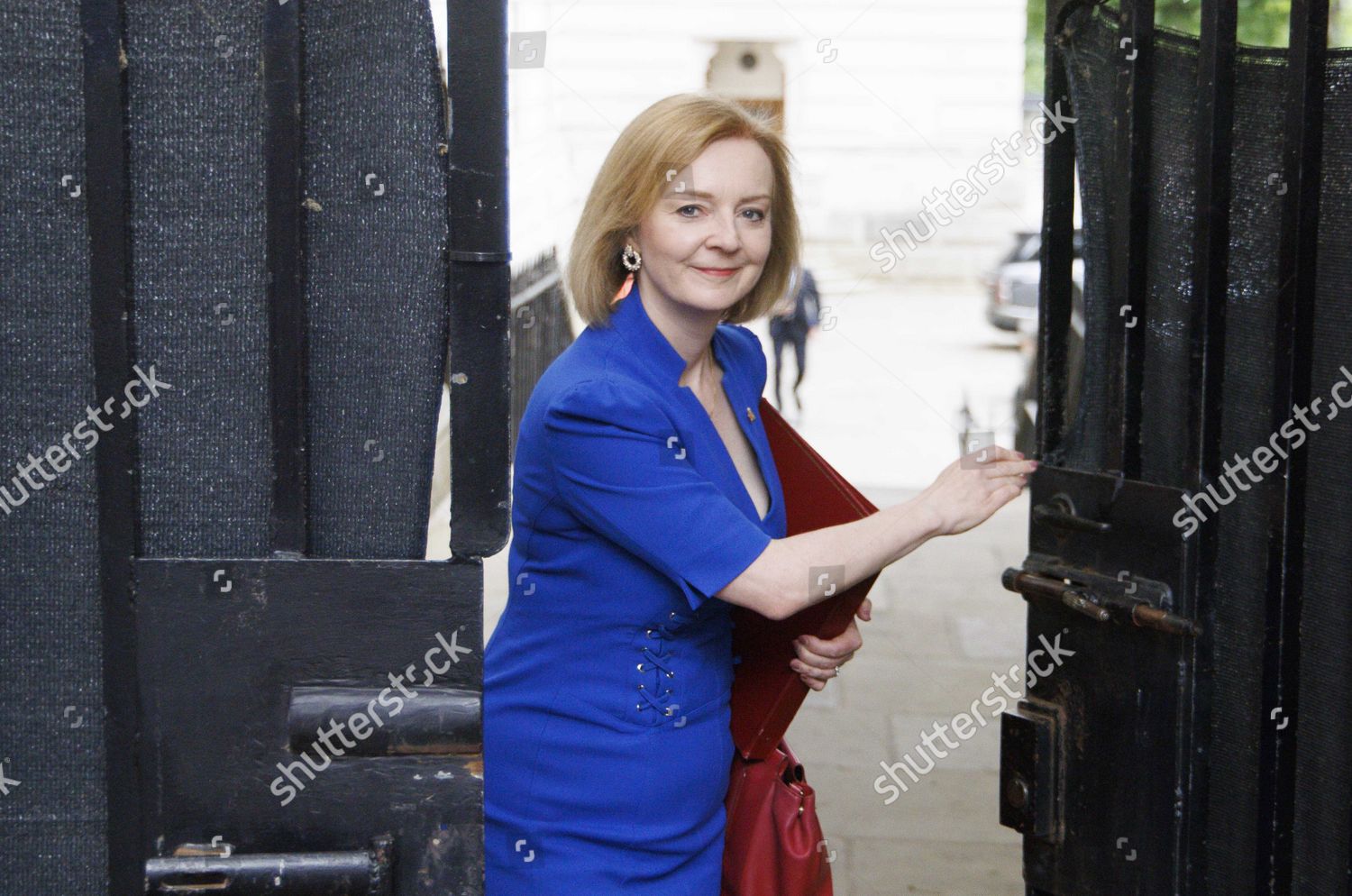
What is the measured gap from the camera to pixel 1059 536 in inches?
120

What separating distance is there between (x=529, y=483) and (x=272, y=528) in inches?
28.6

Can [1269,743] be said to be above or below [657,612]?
below

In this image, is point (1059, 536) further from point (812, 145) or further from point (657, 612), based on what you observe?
point (812, 145)

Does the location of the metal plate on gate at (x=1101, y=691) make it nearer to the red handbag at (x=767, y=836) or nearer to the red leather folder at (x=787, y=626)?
the red leather folder at (x=787, y=626)

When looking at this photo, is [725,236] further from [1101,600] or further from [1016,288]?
[1016,288]

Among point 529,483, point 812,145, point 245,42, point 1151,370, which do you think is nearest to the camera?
point 245,42

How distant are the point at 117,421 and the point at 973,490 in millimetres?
1225

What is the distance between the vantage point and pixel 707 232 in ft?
7.94

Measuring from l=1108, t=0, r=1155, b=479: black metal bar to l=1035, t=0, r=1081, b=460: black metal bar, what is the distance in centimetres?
16

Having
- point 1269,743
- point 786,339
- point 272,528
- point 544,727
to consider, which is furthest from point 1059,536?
point 786,339

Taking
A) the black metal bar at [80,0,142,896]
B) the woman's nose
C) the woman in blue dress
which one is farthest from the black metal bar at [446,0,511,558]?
the woman's nose


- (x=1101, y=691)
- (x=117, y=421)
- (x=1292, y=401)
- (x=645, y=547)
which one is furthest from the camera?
(x=1101, y=691)

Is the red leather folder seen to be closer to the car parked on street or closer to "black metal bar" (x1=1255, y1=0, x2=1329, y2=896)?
"black metal bar" (x1=1255, y1=0, x2=1329, y2=896)

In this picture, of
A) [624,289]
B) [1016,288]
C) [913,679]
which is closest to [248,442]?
[624,289]
